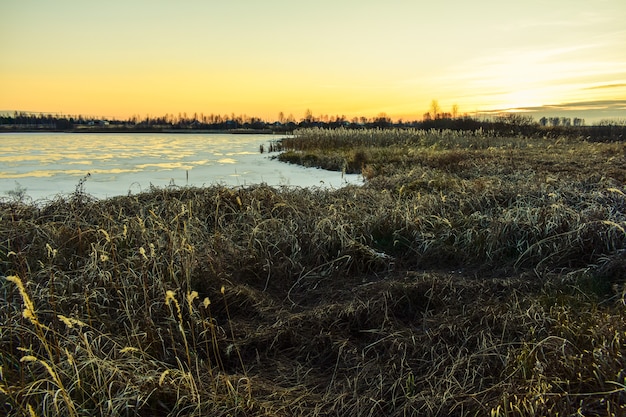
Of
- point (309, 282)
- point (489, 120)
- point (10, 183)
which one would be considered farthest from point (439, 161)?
point (489, 120)

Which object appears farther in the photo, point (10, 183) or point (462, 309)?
point (10, 183)

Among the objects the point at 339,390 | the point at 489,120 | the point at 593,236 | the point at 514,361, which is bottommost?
the point at 339,390

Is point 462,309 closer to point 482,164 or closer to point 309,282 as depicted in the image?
point 309,282

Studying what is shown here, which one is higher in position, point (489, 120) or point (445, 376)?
point (489, 120)

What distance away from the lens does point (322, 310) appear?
10.1ft

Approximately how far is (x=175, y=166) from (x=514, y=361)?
1255 centimetres

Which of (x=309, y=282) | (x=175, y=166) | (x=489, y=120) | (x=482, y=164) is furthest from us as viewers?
(x=489, y=120)

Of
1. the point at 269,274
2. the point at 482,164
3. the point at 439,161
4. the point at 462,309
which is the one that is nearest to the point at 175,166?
the point at 439,161

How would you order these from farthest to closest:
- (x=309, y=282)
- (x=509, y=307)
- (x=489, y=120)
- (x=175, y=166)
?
(x=489, y=120) → (x=175, y=166) → (x=309, y=282) → (x=509, y=307)

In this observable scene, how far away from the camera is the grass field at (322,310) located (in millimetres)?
2051

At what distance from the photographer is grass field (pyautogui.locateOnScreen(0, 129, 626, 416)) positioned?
205 centimetres

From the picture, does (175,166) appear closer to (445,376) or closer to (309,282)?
(309,282)

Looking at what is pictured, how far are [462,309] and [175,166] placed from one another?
38.9 feet

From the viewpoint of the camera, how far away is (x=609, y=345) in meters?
2.27
